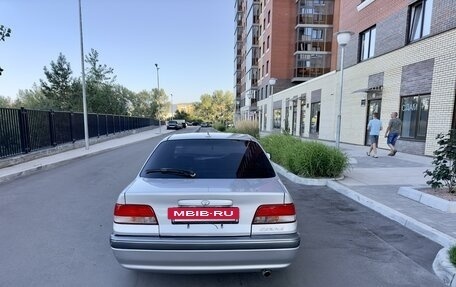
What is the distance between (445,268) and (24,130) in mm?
13770

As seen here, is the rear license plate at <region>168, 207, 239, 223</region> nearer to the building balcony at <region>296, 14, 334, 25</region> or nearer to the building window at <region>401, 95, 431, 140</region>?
the building window at <region>401, 95, 431, 140</region>

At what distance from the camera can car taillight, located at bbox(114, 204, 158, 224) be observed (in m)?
2.58

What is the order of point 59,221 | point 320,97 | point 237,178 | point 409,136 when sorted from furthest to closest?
point 320,97, point 409,136, point 59,221, point 237,178

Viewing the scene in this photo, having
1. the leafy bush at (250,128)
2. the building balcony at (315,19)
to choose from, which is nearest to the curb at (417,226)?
the leafy bush at (250,128)

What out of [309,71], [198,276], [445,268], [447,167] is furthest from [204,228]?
[309,71]

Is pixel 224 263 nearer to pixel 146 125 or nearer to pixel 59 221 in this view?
pixel 59 221

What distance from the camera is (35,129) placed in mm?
12758

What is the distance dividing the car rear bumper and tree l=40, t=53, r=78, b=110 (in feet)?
160

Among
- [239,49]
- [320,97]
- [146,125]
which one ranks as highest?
[239,49]

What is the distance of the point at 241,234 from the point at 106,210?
378 cm

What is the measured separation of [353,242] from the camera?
13.5 feet

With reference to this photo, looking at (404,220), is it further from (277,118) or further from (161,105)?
(161,105)

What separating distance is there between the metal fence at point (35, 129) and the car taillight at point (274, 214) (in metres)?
11.2

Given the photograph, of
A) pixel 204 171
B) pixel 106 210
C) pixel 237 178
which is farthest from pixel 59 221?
pixel 237 178
